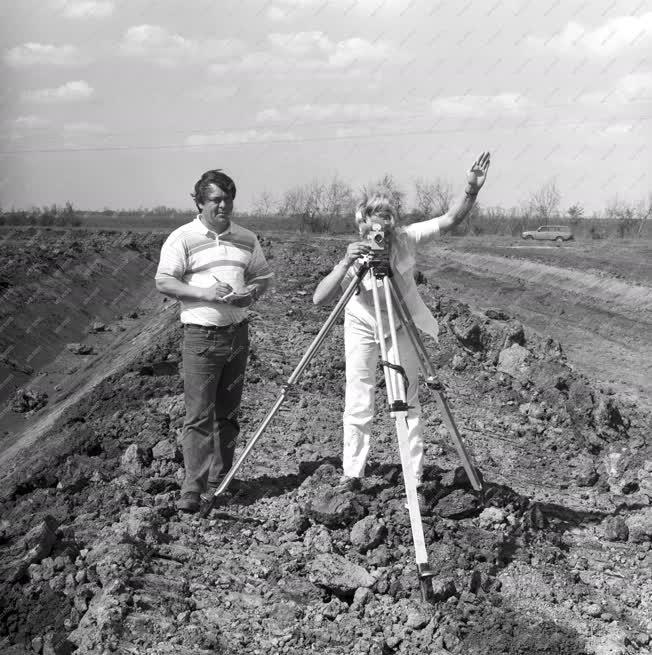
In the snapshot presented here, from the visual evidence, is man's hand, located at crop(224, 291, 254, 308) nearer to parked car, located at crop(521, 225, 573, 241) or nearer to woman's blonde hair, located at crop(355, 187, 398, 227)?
woman's blonde hair, located at crop(355, 187, 398, 227)

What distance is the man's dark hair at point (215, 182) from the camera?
501 cm

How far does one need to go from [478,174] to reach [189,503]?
8.09ft

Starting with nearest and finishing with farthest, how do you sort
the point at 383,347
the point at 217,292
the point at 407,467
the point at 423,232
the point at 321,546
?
the point at 407,467
the point at 383,347
the point at 321,546
the point at 423,232
the point at 217,292

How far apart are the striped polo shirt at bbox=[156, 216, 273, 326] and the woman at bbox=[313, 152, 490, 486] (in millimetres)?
545

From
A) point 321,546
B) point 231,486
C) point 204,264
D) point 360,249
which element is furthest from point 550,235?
point 321,546

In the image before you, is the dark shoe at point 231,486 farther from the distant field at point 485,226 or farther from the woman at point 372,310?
the distant field at point 485,226

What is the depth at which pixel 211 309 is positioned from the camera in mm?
5094

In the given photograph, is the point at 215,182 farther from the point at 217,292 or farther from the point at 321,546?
the point at 321,546

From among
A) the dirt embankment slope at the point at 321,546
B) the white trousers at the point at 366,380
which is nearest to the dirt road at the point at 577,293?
the dirt embankment slope at the point at 321,546

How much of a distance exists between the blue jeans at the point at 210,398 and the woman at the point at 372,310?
0.63 m

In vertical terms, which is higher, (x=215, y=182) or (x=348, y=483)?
(x=215, y=182)

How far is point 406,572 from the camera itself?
14.5 ft

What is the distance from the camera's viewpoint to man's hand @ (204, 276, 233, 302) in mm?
4965

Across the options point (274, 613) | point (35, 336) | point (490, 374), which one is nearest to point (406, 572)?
point (274, 613)
